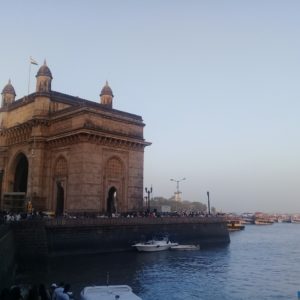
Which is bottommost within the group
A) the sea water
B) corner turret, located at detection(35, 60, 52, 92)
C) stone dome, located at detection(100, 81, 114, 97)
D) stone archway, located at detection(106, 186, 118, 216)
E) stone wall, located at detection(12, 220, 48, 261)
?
the sea water

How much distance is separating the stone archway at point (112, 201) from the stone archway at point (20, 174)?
1317 centimetres

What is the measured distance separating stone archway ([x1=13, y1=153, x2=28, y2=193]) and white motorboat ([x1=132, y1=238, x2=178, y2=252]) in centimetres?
2167

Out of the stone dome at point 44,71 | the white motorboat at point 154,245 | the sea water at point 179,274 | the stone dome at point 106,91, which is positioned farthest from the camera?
the stone dome at point 106,91

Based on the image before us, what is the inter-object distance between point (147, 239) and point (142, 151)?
11857 mm

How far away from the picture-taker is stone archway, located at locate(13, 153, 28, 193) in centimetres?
5584

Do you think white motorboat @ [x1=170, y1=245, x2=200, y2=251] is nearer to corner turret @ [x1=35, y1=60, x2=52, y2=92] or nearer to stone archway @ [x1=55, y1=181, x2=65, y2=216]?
stone archway @ [x1=55, y1=181, x2=65, y2=216]

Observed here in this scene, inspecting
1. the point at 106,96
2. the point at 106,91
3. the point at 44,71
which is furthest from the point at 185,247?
the point at 44,71

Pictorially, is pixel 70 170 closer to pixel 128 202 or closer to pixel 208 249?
pixel 128 202

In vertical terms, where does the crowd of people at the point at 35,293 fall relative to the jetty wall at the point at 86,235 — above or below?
below

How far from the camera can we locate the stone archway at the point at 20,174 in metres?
55.8

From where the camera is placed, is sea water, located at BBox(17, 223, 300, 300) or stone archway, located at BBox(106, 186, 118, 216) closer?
sea water, located at BBox(17, 223, 300, 300)

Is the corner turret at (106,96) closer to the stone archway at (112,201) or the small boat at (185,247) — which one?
the stone archway at (112,201)

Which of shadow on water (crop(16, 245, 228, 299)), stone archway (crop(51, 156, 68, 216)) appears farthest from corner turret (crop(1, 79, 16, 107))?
shadow on water (crop(16, 245, 228, 299))

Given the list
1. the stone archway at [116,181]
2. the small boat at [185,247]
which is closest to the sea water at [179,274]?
the small boat at [185,247]
